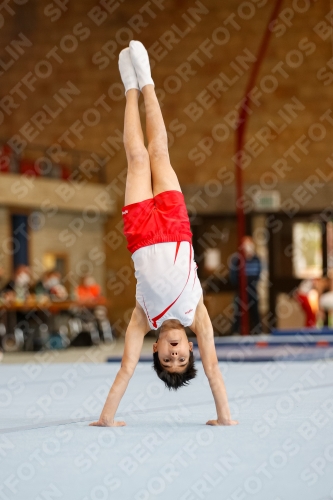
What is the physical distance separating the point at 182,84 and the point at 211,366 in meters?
14.3

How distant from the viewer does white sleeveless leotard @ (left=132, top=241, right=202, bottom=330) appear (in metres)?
4.93

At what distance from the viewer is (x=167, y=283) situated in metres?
5.00

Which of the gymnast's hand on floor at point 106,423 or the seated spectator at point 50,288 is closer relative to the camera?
the gymnast's hand on floor at point 106,423

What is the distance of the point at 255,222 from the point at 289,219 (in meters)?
0.73

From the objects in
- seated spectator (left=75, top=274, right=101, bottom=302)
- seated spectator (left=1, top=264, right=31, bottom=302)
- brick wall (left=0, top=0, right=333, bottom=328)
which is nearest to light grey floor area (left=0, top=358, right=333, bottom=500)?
seated spectator (left=1, top=264, right=31, bottom=302)

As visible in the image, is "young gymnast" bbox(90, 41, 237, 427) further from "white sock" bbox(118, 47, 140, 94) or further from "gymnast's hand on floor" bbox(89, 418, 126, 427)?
"white sock" bbox(118, 47, 140, 94)

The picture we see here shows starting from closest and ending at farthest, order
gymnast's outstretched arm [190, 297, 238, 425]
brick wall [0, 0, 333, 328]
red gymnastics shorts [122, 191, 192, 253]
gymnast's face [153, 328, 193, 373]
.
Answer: gymnast's face [153, 328, 193, 373] → gymnast's outstretched arm [190, 297, 238, 425] → red gymnastics shorts [122, 191, 192, 253] → brick wall [0, 0, 333, 328]

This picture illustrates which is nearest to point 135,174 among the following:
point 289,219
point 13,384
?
point 13,384

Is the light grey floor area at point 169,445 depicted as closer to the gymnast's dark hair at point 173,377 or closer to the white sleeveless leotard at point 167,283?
the gymnast's dark hair at point 173,377

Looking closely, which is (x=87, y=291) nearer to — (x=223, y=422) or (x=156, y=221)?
(x=156, y=221)

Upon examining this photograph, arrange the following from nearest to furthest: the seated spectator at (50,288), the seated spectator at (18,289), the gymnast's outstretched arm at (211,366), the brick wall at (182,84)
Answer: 1. the gymnast's outstretched arm at (211,366)
2. the seated spectator at (18,289)
3. the seated spectator at (50,288)
4. the brick wall at (182,84)

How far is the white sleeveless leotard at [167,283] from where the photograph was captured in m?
4.93

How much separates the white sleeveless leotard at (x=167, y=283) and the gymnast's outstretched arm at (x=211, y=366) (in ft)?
0.30

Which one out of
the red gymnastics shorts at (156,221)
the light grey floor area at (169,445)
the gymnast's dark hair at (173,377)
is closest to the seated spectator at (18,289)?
the light grey floor area at (169,445)
